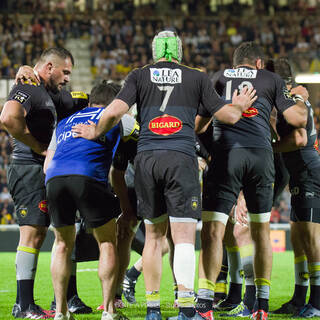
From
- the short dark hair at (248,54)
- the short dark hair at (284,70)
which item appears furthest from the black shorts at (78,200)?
the short dark hair at (284,70)

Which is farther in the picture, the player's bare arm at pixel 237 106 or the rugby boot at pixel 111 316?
the player's bare arm at pixel 237 106

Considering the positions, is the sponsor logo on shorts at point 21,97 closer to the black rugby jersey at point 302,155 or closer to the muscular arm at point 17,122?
the muscular arm at point 17,122

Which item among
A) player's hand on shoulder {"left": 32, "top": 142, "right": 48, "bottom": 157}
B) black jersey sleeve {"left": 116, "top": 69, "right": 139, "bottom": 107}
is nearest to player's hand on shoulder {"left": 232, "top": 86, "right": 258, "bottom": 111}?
black jersey sleeve {"left": 116, "top": 69, "right": 139, "bottom": 107}

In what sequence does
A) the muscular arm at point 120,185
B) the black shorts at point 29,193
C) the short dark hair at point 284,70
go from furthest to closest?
the short dark hair at point 284,70
the muscular arm at point 120,185
the black shorts at point 29,193

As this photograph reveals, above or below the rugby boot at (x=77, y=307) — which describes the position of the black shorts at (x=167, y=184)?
above

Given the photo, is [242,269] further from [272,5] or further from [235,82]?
[272,5]

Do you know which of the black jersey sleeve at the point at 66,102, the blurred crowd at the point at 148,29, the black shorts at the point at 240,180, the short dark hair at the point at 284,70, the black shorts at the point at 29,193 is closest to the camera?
the black shorts at the point at 240,180

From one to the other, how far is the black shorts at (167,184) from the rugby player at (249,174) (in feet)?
1.36

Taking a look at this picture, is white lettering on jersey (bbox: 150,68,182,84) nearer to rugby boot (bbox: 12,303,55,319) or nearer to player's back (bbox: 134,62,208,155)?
player's back (bbox: 134,62,208,155)

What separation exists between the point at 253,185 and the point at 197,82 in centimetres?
99

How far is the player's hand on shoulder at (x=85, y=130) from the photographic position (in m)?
4.98

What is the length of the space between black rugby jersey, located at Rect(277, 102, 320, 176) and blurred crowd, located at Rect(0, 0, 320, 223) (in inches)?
573

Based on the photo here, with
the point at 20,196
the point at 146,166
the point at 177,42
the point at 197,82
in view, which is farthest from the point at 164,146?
the point at 20,196

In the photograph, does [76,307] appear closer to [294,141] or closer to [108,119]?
[108,119]
